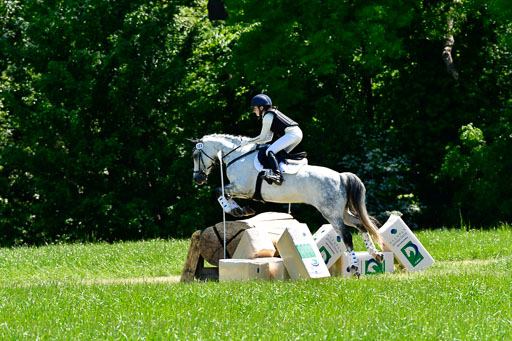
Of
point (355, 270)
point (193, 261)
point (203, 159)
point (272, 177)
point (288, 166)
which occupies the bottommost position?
point (355, 270)

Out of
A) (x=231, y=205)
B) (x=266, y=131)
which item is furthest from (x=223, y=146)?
(x=231, y=205)

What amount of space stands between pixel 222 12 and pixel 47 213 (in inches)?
381

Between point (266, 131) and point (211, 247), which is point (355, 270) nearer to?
point (211, 247)

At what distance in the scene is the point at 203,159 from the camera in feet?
40.0

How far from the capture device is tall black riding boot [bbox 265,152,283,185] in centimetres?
1130

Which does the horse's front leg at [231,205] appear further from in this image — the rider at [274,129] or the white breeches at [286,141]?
the white breeches at [286,141]

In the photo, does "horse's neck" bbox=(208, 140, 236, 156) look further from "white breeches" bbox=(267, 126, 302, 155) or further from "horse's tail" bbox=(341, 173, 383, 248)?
"horse's tail" bbox=(341, 173, 383, 248)

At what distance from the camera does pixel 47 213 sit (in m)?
24.7

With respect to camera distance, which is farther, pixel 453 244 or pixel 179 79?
pixel 179 79

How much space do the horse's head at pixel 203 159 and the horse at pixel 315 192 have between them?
292 mm

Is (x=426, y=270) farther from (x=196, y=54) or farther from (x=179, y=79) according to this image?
(x=196, y=54)

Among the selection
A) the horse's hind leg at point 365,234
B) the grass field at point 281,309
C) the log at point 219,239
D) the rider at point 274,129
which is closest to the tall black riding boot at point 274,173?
the rider at point 274,129

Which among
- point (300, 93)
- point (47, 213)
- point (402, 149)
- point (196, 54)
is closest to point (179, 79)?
point (196, 54)

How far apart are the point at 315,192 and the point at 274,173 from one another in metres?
0.70
